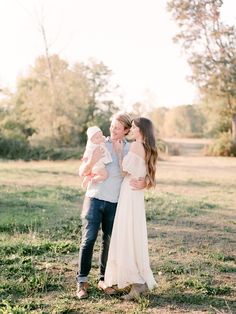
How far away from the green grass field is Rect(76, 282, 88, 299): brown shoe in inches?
2.3

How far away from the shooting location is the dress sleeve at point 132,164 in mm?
4719

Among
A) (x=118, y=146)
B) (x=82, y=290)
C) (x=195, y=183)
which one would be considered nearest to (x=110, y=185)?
(x=118, y=146)

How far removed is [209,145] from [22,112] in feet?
46.3

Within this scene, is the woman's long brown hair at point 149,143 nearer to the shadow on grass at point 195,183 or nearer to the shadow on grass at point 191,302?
the shadow on grass at point 191,302

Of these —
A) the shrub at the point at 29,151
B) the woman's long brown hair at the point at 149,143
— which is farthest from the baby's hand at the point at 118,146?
the shrub at the point at 29,151

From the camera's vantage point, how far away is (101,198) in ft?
15.6

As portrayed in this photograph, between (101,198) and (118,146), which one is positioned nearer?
(101,198)

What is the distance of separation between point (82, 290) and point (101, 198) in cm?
93

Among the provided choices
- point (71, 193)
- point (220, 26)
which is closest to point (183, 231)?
point (71, 193)

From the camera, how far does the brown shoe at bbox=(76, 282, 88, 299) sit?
15.5ft

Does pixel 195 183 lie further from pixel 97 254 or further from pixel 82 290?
pixel 82 290

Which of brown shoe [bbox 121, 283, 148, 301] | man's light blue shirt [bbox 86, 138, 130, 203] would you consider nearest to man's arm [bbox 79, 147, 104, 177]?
man's light blue shirt [bbox 86, 138, 130, 203]

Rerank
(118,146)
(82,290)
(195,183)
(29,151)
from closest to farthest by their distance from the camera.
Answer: (82,290) < (118,146) < (195,183) < (29,151)

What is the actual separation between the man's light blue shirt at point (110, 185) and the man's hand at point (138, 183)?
16 centimetres
